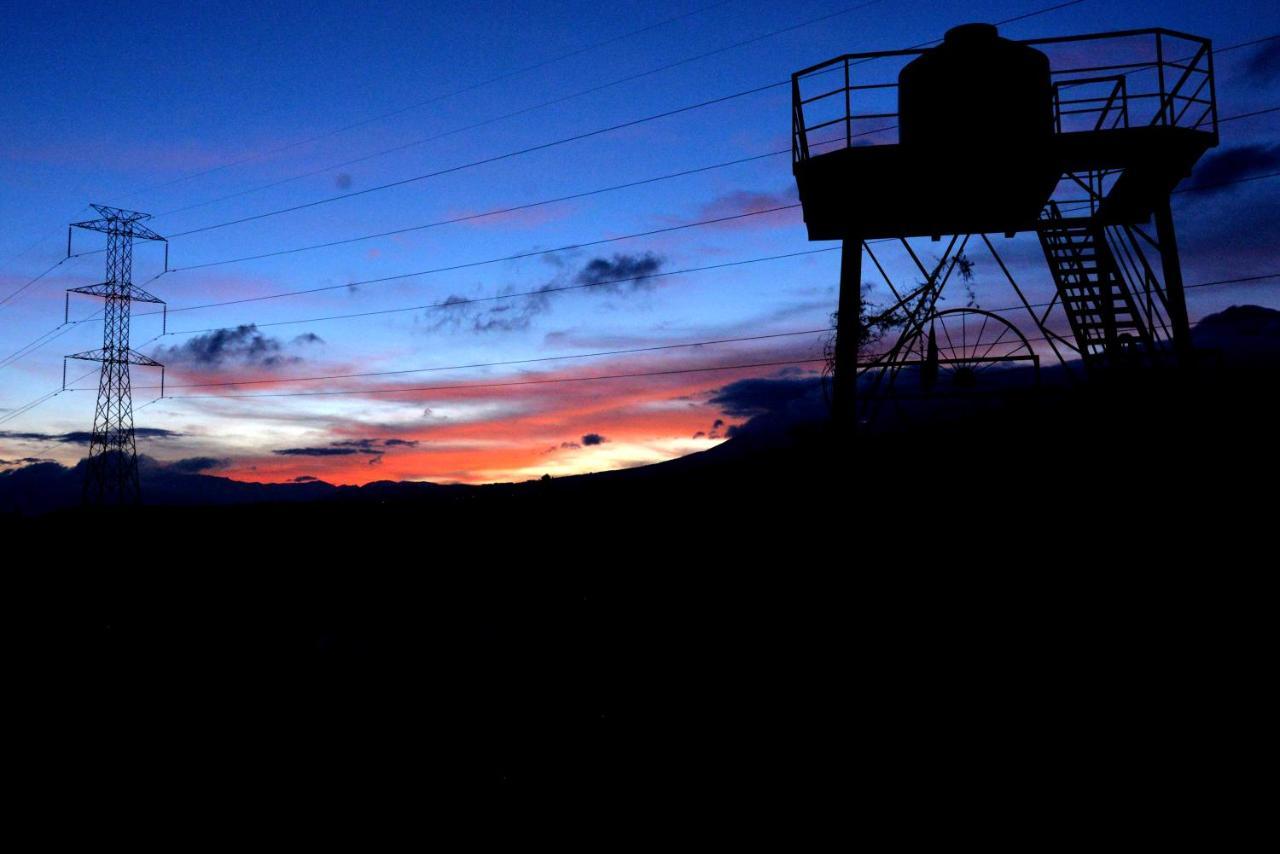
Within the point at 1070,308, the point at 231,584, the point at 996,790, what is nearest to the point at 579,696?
the point at 996,790

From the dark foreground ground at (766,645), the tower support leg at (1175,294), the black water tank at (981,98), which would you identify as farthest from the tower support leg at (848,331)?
the tower support leg at (1175,294)

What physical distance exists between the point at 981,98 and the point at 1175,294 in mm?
4937

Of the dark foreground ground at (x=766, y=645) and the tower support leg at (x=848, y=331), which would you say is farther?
the tower support leg at (x=848, y=331)

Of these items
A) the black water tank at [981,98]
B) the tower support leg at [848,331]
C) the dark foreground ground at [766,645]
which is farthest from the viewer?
the tower support leg at [848,331]

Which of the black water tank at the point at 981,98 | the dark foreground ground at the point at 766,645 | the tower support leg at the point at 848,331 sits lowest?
the dark foreground ground at the point at 766,645

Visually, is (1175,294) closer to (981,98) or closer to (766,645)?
(981,98)

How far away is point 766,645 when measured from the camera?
32.4 ft

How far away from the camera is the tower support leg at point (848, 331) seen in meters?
15.3

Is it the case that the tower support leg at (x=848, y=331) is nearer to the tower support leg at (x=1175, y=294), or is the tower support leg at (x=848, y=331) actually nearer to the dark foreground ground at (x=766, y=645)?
the dark foreground ground at (x=766, y=645)

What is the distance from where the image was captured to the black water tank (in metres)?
14.2

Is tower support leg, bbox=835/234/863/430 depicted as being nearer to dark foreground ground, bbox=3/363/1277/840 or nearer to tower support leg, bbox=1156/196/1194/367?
dark foreground ground, bbox=3/363/1277/840

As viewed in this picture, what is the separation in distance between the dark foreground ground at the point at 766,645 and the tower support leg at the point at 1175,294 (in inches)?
28.9

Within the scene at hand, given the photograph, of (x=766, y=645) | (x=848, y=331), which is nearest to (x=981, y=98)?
(x=848, y=331)

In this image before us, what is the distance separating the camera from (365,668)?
1259 cm
